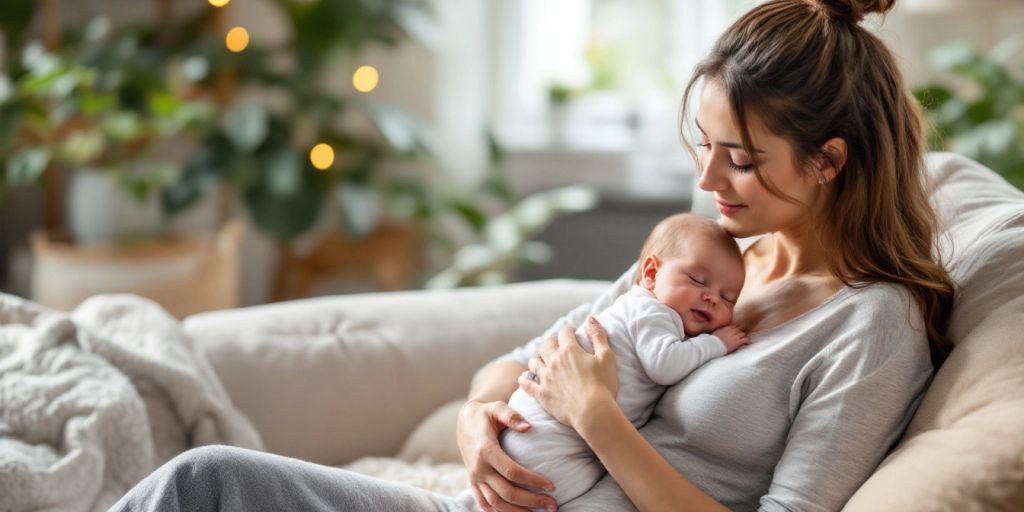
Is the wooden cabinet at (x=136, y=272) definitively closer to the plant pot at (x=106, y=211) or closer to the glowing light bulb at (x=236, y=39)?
the plant pot at (x=106, y=211)

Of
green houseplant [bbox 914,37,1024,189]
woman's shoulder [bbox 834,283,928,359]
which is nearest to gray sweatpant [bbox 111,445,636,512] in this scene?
woman's shoulder [bbox 834,283,928,359]

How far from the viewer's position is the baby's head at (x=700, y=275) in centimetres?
138

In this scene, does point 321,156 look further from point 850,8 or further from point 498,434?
point 850,8

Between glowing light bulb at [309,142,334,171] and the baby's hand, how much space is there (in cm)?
247

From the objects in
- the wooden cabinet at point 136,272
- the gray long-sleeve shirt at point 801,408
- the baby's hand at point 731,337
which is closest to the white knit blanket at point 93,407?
the gray long-sleeve shirt at point 801,408

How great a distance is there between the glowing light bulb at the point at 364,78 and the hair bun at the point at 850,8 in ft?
9.49

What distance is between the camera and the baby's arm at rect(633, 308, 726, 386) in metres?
1.34

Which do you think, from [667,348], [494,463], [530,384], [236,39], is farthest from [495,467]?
[236,39]

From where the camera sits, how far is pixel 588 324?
1.42 metres

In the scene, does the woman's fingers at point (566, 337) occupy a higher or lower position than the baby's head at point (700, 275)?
lower

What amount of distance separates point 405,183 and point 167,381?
7.11 feet

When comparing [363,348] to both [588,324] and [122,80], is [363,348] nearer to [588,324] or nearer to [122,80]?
[588,324]

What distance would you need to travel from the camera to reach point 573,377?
134 cm

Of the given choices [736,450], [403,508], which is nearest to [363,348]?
[403,508]
